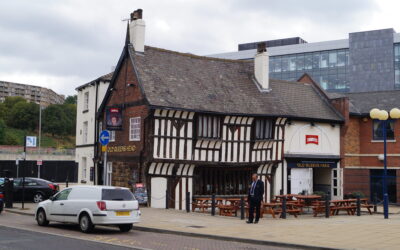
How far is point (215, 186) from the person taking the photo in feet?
85.6

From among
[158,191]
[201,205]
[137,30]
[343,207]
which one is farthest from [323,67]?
[201,205]

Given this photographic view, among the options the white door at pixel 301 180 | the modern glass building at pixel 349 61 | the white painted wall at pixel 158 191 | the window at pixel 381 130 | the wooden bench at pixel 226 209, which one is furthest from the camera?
the modern glass building at pixel 349 61

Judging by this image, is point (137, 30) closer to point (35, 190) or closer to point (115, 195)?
point (35, 190)

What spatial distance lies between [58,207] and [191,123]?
33.4 feet

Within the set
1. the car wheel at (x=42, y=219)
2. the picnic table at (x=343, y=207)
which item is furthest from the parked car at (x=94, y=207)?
the picnic table at (x=343, y=207)

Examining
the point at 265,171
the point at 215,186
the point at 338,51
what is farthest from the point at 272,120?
the point at 338,51

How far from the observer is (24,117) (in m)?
89.0

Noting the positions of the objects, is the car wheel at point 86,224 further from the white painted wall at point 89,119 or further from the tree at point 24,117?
the tree at point 24,117

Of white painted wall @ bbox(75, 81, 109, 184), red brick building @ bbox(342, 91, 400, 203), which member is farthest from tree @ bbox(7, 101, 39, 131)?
red brick building @ bbox(342, 91, 400, 203)

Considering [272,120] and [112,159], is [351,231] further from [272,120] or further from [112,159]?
[112,159]

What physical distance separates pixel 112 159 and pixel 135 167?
8.77 feet

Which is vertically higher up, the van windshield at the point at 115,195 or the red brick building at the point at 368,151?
the red brick building at the point at 368,151

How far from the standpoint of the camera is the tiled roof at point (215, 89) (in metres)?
24.6

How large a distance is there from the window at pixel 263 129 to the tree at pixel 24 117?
70.2 metres
